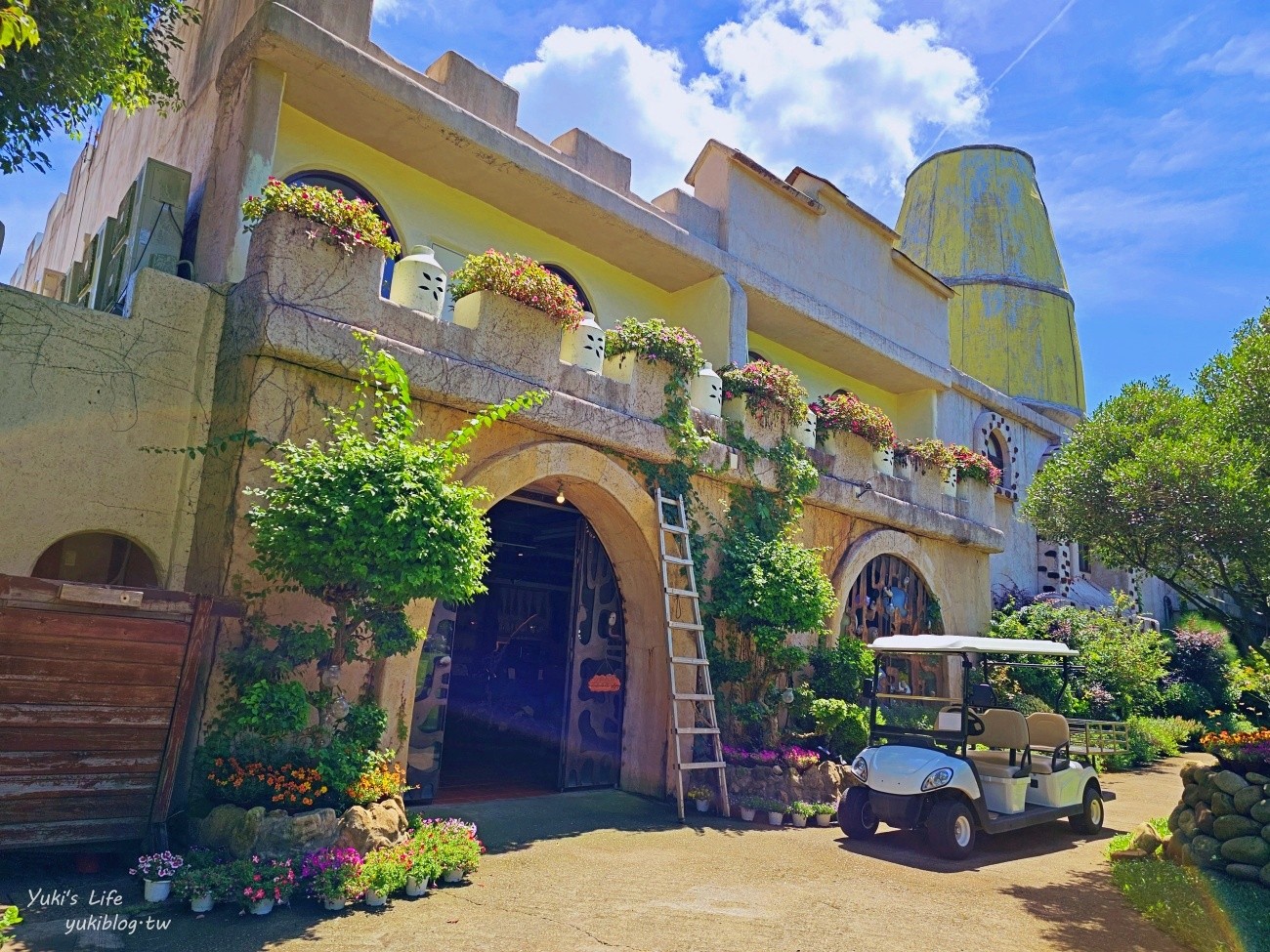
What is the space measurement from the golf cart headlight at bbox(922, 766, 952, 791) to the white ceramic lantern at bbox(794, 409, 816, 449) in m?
4.98

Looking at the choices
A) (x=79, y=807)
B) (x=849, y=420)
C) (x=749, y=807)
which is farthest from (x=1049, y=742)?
(x=79, y=807)

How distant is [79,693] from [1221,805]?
29.9 ft

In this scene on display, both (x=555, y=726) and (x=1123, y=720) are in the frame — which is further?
(x=1123, y=720)

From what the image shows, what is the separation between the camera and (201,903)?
5051 millimetres

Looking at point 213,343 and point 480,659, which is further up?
point 213,343

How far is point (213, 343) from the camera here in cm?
766

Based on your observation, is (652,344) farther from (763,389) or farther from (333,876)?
(333,876)

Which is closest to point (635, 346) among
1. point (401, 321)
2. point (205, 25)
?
Answer: point (401, 321)

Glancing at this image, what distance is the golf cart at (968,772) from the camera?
7809 mm

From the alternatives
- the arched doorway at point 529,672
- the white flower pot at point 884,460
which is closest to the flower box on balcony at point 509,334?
the arched doorway at point 529,672

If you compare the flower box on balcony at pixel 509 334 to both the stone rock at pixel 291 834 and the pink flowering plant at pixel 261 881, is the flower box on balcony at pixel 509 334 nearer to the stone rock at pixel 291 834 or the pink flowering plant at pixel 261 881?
the stone rock at pixel 291 834

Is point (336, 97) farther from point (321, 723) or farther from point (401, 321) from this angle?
point (321, 723)

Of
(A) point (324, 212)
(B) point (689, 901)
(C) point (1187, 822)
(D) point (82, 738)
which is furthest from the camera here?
(C) point (1187, 822)

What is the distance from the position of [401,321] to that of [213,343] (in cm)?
166
